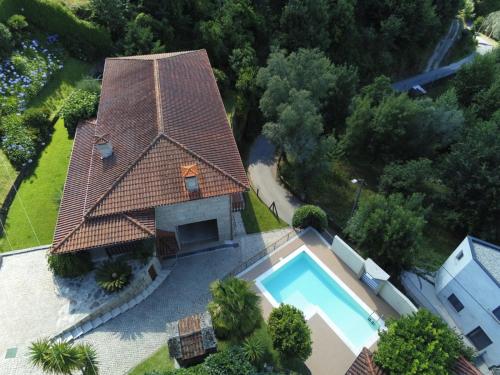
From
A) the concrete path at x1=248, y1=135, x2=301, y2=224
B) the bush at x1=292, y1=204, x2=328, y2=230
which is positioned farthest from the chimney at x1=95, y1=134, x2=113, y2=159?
the concrete path at x1=248, y1=135, x2=301, y2=224

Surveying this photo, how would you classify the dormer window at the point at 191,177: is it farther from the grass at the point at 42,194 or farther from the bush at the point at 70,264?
the grass at the point at 42,194

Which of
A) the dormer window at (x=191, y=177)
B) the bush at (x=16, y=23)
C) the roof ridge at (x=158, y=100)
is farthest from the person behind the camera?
the bush at (x=16, y=23)

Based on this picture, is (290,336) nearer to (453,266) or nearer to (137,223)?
(137,223)

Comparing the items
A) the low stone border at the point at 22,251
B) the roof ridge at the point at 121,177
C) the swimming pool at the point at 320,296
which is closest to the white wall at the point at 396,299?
the swimming pool at the point at 320,296

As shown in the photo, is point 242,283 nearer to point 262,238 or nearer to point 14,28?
point 262,238

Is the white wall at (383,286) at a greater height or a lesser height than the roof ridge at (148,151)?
lesser

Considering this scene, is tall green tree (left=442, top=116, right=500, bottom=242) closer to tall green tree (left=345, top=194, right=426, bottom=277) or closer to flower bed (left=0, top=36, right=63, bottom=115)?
tall green tree (left=345, top=194, right=426, bottom=277)

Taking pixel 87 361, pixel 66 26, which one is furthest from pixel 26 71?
pixel 87 361

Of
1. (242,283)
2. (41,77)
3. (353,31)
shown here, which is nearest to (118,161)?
(242,283)
